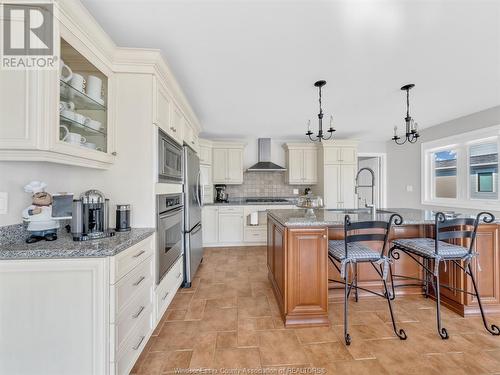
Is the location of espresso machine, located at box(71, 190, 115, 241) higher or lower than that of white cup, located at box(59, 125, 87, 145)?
lower

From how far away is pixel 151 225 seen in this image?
180cm

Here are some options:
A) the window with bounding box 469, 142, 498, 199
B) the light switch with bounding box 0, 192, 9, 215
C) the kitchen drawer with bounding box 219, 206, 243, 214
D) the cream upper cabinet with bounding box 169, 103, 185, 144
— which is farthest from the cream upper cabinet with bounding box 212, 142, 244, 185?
the window with bounding box 469, 142, 498, 199

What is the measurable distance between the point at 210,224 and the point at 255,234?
3.13 feet

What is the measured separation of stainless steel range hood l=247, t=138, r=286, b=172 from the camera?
4781mm

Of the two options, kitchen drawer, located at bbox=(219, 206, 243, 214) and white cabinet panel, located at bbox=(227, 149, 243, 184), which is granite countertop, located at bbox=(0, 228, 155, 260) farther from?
white cabinet panel, located at bbox=(227, 149, 243, 184)

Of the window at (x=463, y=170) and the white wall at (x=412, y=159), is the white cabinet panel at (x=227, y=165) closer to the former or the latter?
the white wall at (x=412, y=159)

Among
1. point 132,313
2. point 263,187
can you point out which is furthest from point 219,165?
point 132,313

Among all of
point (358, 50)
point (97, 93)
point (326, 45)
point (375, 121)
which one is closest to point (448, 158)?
point (375, 121)

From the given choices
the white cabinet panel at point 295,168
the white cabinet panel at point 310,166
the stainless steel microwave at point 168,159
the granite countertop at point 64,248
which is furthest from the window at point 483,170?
the granite countertop at point 64,248

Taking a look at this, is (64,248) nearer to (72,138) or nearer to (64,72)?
(72,138)

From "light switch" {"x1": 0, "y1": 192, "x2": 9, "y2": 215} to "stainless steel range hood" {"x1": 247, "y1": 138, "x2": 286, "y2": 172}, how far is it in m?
3.79

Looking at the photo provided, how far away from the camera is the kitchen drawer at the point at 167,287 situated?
5.97ft

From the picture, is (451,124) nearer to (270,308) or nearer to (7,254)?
(270,308)

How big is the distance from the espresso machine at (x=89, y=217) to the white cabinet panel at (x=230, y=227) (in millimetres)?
2936
